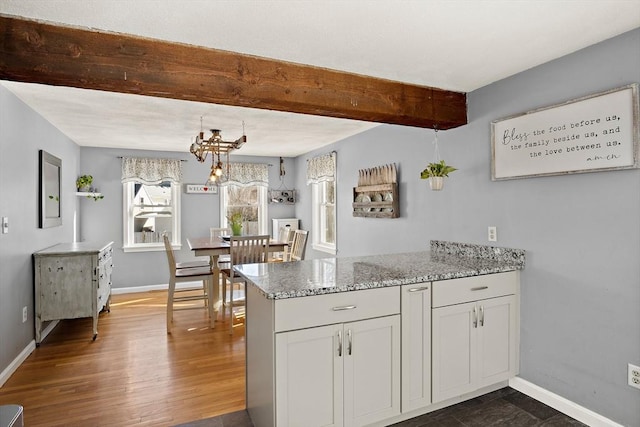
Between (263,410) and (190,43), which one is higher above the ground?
(190,43)

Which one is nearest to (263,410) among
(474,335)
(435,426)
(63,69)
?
(435,426)

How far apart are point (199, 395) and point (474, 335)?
1885 millimetres

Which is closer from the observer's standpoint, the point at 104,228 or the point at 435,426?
the point at 435,426

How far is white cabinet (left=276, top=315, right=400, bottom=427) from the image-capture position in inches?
72.2

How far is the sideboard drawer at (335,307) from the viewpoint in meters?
1.82

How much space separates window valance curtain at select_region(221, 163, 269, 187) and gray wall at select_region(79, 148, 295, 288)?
0.64 ft

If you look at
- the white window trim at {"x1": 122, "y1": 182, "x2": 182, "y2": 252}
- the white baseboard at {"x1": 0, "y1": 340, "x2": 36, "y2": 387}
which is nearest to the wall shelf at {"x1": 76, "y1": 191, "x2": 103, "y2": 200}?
the white window trim at {"x1": 122, "y1": 182, "x2": 182, "y2": 252}

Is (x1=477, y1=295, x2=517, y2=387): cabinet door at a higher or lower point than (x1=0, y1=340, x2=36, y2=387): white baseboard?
higher

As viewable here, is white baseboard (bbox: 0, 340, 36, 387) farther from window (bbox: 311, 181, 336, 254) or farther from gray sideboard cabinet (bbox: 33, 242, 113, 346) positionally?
window (bbox: 311, 181, 336, 254)

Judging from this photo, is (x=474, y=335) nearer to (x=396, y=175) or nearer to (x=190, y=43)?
(x=396, y=175)

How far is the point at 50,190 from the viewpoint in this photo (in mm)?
3854

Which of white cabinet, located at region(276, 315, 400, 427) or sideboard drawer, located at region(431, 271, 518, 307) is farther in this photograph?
sideboard drawer, located at region(431, 271, 518, 307)

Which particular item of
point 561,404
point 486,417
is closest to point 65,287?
point 486,417

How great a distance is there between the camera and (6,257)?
2.82 metres
